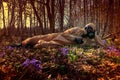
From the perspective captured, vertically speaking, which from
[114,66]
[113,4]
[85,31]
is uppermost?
[113,4]

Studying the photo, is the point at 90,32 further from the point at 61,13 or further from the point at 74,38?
the point at 61,13

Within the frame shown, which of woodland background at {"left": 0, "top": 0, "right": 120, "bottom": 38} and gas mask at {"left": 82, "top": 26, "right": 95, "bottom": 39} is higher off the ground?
woodland background at {"left": 0, "top": 0, "right": 120, "bottom": 38}

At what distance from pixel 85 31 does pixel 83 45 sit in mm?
532

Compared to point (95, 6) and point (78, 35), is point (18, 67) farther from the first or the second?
point (95, 6)

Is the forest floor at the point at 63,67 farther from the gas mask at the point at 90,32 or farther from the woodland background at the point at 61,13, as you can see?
the woodland background at the point at 61,13

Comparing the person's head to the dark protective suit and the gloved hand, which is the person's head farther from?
the gloved hand

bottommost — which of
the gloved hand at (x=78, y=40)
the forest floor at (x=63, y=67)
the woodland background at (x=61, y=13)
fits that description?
the forest floor at (x=63, y=67)

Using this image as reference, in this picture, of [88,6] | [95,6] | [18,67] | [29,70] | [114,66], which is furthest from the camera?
[88,6]

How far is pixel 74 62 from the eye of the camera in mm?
6562

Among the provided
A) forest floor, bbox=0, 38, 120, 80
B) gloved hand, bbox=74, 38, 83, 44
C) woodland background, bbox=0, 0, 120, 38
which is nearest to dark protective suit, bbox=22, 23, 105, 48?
gloved hand, bbox=74, 38, 83, 44

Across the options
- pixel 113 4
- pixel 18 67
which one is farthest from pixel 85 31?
pixel 113 4

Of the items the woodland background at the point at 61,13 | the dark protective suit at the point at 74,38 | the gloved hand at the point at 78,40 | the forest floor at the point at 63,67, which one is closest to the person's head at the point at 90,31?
the dark protective suit at the point at 74,38

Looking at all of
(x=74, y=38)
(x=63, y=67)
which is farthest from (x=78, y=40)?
(x=63, y=67)

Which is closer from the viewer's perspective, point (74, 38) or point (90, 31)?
point (74, 38)
